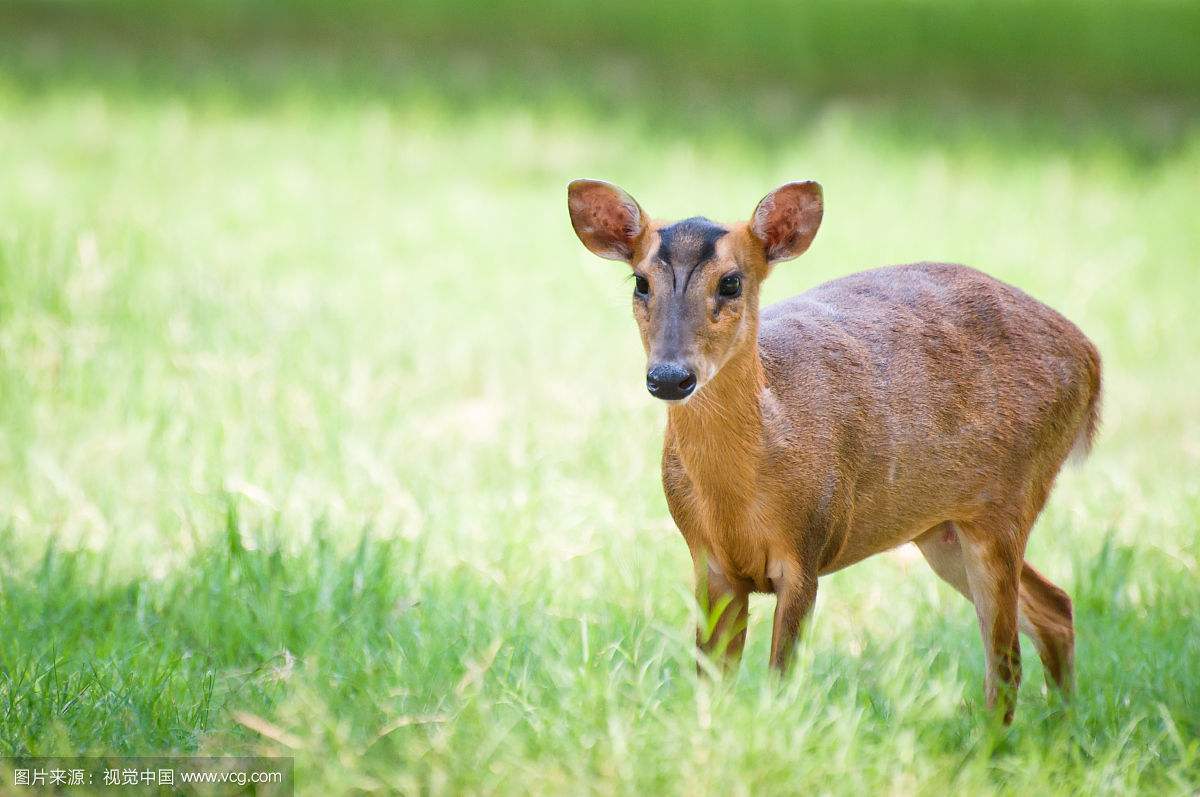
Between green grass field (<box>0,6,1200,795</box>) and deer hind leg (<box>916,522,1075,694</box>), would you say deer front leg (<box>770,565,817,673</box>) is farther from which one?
deer hind leg (<box>916,522,1075,694</box>)

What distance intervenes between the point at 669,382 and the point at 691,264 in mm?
392

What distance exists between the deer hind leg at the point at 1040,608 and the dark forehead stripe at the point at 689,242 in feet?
3.85

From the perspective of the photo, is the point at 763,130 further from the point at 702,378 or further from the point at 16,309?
the point at 702,378

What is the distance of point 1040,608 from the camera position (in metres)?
4.42

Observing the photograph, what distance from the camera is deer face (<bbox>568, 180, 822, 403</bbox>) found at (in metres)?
3.64

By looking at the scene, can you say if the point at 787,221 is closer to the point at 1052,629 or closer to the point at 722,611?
the point at 722,611

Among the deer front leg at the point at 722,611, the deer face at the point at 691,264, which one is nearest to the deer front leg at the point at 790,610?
the deer front leg at the point at 722,611

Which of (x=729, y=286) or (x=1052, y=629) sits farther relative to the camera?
(x=1052, y=629)

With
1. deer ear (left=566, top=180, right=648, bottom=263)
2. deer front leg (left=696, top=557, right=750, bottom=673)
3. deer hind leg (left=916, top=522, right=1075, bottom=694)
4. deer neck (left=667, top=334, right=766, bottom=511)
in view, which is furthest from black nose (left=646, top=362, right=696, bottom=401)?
deer hind leg (left=916, top=522, right=1075, bottom=694)

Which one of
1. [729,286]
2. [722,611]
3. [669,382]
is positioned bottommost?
[722,611]

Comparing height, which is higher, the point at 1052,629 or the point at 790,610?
the point at 790,610

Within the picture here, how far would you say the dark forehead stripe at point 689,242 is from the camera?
3795 millimetres

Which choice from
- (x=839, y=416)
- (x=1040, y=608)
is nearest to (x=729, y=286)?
(x=839, y=416)

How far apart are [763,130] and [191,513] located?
6895mm
